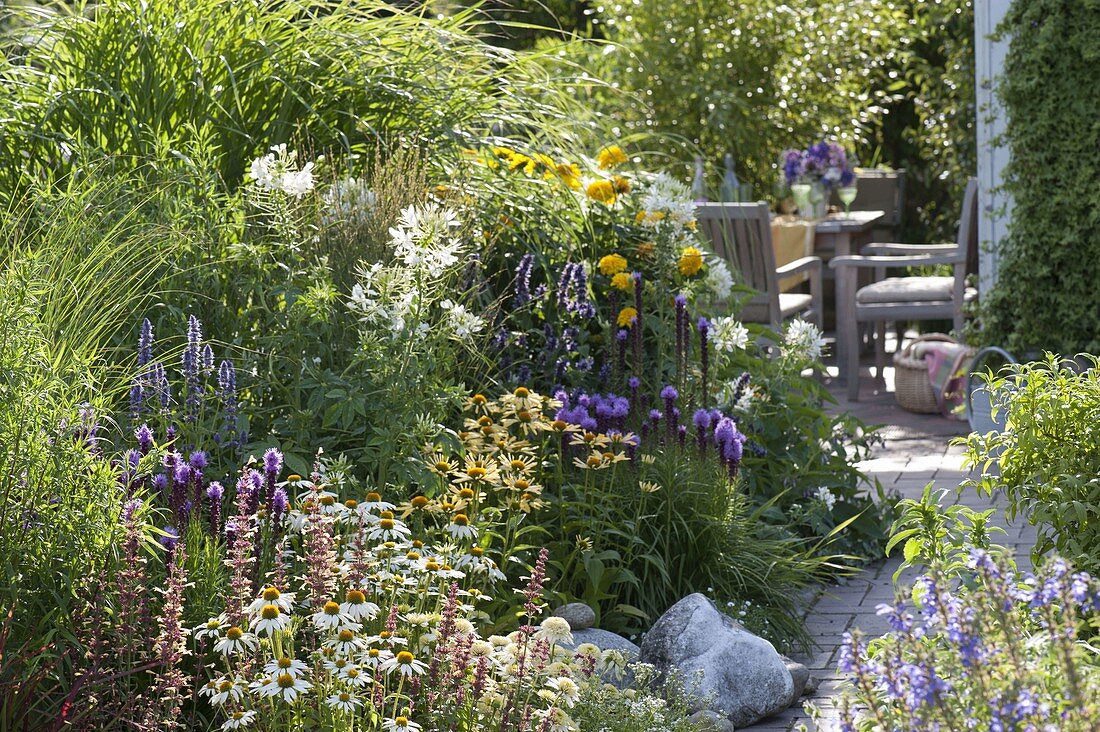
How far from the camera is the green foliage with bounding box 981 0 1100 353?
5.77 m

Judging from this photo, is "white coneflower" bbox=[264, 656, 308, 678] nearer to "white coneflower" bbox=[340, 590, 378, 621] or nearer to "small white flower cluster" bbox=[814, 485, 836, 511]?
"white coneflower" bbox=[340, 590, 378, 621]

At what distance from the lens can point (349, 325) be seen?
363cm

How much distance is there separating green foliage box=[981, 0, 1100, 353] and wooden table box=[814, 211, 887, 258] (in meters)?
2.30

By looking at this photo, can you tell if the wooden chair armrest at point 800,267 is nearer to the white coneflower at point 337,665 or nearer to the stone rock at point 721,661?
the stone rock at point 721,661

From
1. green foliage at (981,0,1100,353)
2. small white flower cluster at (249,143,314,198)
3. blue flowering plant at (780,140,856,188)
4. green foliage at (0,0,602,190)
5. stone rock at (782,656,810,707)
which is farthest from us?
blue flowering plant at (780,140,856,188)

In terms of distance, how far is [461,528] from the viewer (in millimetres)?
2900

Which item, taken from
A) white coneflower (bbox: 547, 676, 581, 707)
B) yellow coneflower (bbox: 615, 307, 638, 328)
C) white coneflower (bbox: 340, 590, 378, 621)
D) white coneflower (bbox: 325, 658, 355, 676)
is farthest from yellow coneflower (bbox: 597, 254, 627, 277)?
white coneflower (bbox: 325, 658, 355, 676)

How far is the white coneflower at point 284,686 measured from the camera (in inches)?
86.4

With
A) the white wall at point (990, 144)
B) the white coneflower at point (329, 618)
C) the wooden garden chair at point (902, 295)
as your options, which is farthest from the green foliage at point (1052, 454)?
the wooden garden chair at point (902, 295)

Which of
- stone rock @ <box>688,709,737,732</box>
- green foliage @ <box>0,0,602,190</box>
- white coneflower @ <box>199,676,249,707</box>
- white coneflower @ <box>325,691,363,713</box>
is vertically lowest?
stone rock @ <box>688,709,737,732</box>

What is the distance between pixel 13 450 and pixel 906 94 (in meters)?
11.3

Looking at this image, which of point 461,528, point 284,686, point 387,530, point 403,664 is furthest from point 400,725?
point 461,528

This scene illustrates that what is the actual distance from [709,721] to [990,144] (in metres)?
4.08

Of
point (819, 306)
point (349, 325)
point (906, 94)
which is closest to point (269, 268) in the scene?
point (349, 325)
